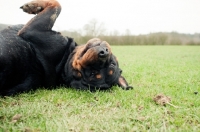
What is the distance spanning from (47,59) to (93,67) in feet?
2.45

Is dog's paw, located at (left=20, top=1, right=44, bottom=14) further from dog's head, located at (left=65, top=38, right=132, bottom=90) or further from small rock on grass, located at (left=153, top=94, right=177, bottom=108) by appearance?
small rock on grass, located at (left=153, top=94, right=177, bottom=108)

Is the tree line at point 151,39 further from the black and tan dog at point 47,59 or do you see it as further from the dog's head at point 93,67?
the dog's head at point 93,67

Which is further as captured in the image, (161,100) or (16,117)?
(161,100)

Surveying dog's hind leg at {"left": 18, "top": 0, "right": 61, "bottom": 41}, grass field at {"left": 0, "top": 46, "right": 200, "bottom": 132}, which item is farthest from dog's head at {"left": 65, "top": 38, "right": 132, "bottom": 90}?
dog's hind leg at {"left": 18, "top": 0, "right": 61, "bottom": 41}

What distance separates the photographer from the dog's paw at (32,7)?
3.17 m

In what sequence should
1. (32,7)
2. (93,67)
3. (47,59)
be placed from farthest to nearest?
(32,7)
(47,59)
(93,67)

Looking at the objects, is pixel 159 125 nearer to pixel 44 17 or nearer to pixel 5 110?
pixel 5 110

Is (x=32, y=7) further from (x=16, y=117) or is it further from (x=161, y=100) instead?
(x=161, y=100)

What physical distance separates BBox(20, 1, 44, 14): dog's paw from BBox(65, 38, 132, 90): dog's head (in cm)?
89

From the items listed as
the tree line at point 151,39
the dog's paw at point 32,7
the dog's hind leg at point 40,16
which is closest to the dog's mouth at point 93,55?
the dog's hind leg at point 40,16

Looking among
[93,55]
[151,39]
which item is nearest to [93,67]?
[93,55]

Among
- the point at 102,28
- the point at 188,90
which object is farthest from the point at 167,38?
the point at 188,90

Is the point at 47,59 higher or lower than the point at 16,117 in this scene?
higher

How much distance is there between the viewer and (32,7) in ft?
10.5
